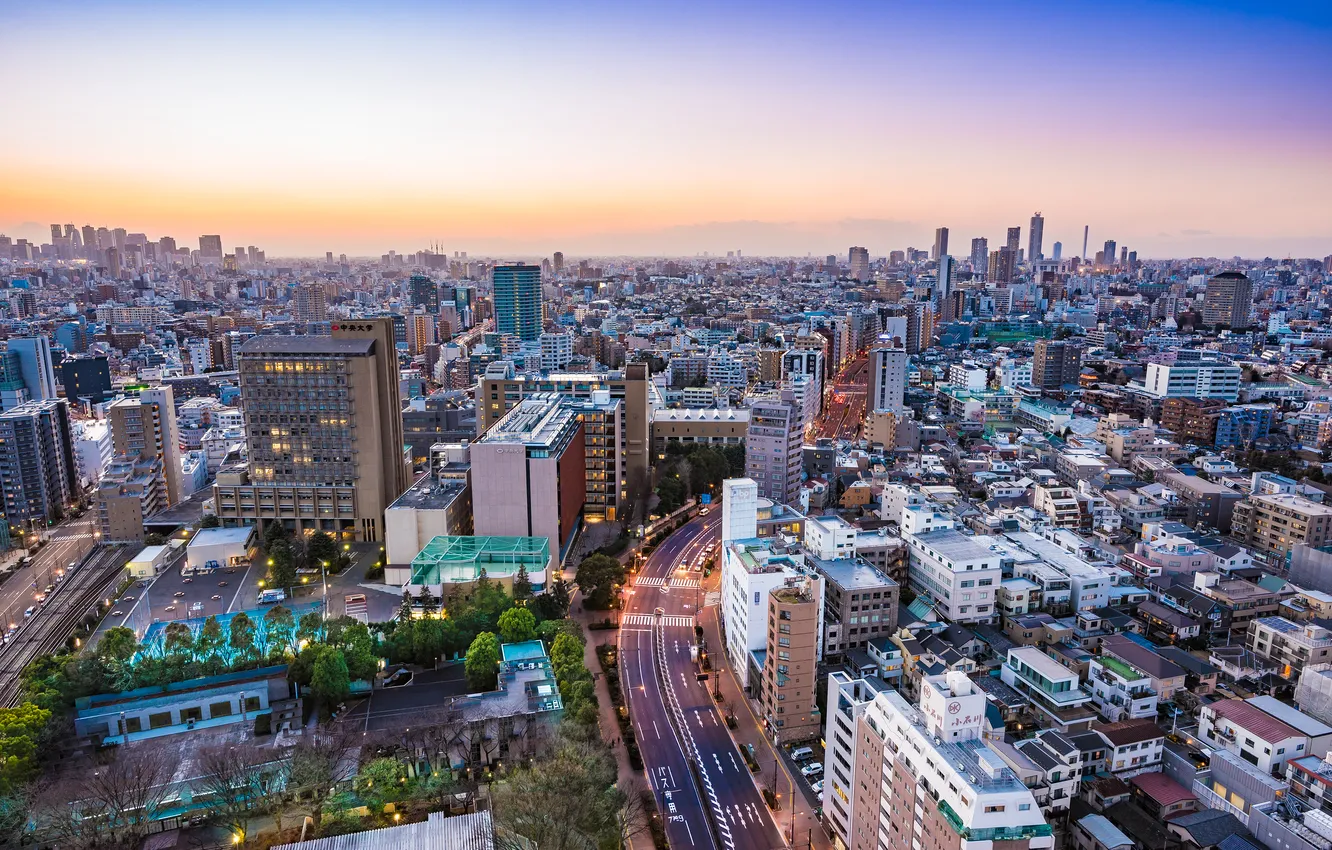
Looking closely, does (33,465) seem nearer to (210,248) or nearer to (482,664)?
(482,664)

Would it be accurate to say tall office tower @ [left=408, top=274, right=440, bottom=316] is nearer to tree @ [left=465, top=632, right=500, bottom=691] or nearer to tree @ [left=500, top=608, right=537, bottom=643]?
tree @ [left=500, top=608, right=537, bottom=643]

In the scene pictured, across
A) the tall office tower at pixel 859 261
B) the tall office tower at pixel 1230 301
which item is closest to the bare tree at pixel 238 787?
the tall office tower at pixel 1230 301

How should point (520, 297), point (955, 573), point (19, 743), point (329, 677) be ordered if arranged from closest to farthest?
1. point (19, 743)
2. point (329, 677)
3. point (955, 573)
4. point (520, 297)

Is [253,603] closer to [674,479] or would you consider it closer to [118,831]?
[118,831]

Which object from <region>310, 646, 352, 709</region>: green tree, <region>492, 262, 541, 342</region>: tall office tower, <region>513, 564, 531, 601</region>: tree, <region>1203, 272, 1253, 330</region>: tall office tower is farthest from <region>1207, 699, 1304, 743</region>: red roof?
<region>1203, 272, 1253, 330</region>: tall office tower

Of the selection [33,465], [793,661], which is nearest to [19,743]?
[793,661]

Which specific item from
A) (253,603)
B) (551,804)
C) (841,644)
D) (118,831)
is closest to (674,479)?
(841,644)

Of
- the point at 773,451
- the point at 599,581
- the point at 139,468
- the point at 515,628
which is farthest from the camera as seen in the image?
the point at 773,451
